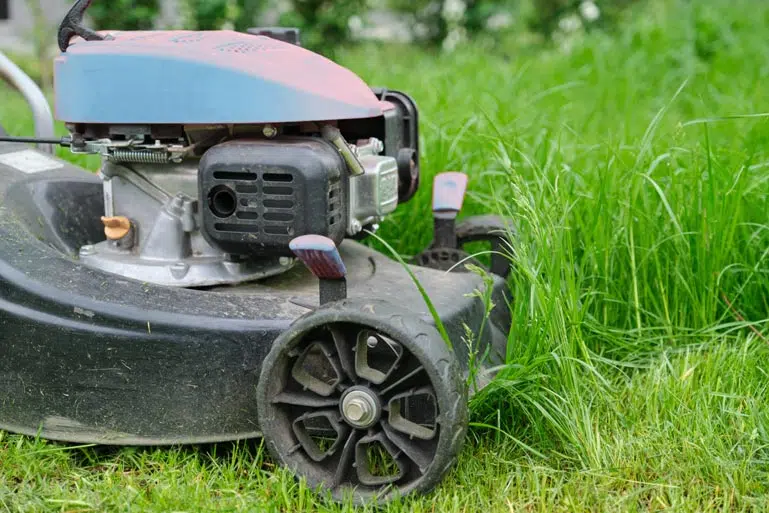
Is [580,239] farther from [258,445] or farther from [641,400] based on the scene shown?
[258,445]

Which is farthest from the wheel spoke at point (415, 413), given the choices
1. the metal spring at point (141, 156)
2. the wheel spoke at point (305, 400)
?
the metal spring at point (141, 156)

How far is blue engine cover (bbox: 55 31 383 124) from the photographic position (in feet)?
6.20

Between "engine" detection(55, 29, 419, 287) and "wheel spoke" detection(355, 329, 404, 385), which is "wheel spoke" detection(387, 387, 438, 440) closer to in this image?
"wheel spoke" detection(355, 329, 404, 385)

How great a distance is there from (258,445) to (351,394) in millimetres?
327

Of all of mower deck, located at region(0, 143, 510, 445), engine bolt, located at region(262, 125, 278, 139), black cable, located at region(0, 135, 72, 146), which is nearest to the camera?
mower deck, located at region(0, 143, 510, 445)

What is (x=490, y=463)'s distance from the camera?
6.12 feet

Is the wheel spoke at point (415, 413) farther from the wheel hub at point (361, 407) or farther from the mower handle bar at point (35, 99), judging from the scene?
the mower handle bar at point (35, 99)

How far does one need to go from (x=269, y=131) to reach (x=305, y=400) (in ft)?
1.77

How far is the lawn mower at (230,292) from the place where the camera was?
5.61ft

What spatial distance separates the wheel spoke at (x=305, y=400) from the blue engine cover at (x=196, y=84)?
0.52m

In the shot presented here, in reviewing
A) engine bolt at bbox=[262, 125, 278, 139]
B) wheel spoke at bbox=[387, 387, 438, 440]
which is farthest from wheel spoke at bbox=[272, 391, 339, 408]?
engine bolt at bbox=[262, 125, 278, 139]

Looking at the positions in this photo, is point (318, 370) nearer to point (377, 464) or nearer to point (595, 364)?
point (377, 464)

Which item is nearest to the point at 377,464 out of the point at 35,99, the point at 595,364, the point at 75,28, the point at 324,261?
the point at 324,261

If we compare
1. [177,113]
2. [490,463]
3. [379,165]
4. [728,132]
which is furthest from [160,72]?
[728,132]
